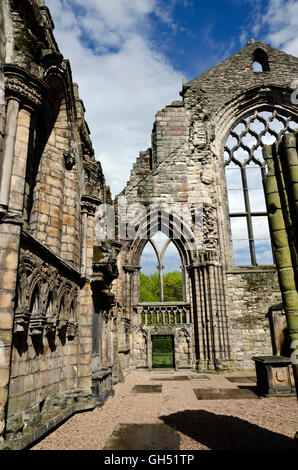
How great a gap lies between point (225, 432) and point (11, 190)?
153 inches

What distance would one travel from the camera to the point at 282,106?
1465 cm

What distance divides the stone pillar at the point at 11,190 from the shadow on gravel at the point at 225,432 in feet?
7.56

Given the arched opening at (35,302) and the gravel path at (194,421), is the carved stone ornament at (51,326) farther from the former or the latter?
the gravel path at (194,421)

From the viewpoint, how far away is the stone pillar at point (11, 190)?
3100 mm

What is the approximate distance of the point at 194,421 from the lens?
455 cm

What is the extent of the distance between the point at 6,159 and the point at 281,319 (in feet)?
22.3

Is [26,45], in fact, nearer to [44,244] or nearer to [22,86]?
[22,86]

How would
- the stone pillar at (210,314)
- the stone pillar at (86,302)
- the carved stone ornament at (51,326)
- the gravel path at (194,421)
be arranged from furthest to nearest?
the stone pillar at (210,314) → the stone pillar at (86,302) → the carved stone ornament at (51,326) → the gravel path at (194,421)

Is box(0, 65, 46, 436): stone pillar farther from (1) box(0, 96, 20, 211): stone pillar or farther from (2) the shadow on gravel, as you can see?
(2) the shadow on gravel

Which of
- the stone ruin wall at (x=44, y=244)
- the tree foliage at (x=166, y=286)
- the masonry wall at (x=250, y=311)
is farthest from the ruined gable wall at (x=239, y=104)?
the tree foliage at (x=166, y=286)

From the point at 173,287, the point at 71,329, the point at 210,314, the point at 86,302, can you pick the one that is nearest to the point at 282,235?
the point at 71,329

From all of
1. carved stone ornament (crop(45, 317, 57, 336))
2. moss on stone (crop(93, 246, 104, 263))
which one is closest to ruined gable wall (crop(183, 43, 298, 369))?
moss on stone (crop(93, 246, 104, 263))
